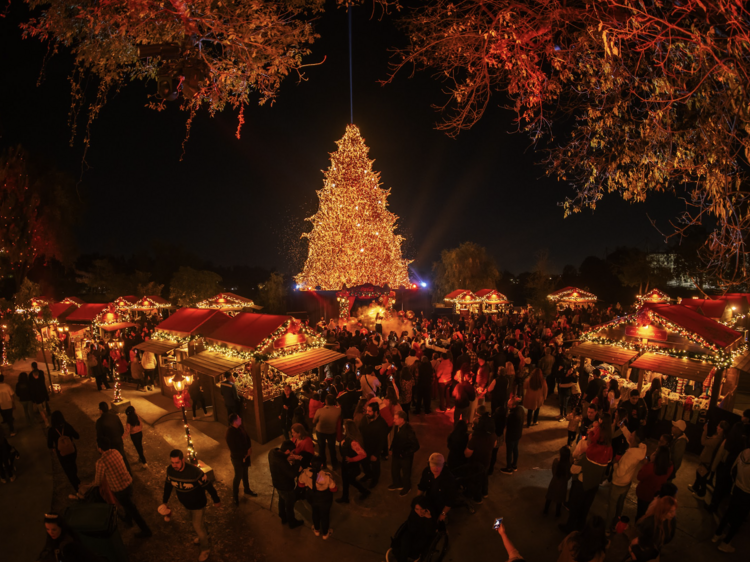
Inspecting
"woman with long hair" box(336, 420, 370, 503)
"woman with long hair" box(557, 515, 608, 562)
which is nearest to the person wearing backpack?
"woman with long hair" box(336, 420, 370, 503)

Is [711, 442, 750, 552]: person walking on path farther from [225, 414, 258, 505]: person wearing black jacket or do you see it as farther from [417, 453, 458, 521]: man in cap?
[225, 414, 258, 505]: person wearing black jacket

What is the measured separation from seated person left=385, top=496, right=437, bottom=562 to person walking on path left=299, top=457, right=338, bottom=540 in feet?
3.35

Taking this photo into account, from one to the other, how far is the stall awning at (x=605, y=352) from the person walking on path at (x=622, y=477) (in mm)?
4036

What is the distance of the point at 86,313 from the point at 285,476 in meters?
14.7

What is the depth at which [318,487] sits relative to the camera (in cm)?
451

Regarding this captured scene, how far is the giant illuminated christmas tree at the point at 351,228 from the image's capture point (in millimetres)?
20219

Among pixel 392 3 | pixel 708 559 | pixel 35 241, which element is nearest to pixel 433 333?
pixel 708 559

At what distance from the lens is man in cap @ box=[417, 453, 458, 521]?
3.83m

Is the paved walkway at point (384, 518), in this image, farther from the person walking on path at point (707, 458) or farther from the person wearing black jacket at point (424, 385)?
the person wearing black jacket at point (424, 385)

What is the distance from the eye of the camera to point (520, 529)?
16.4ft

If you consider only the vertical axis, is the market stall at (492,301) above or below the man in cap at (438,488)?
below

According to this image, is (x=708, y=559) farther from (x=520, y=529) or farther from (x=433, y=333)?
(x=433, y=333)

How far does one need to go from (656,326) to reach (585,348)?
1.56 m

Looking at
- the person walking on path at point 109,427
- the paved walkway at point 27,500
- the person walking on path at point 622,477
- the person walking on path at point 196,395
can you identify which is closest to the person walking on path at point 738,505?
the person walking on path at point 622,477
